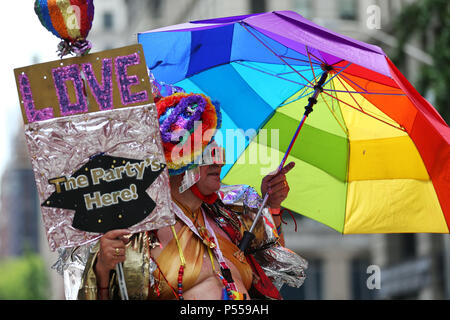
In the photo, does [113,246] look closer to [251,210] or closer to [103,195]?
[103,195]

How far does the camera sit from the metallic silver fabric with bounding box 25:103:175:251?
365 centimetres

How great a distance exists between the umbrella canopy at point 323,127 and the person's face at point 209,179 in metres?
0.79

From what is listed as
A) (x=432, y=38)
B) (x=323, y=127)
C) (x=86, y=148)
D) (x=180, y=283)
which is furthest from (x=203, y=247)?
(x=432, y=38)

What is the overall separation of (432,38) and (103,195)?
62.5ft

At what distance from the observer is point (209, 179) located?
4230 millimetres

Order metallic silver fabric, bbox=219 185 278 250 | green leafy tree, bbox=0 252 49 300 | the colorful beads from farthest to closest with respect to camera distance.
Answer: green leafy tree, bbox=0 252 49 300
metallic silver fabric, bbox=219 185 278 250
the colorful beads

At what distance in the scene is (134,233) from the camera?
3.92 meters

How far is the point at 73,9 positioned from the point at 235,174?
6.38 ft

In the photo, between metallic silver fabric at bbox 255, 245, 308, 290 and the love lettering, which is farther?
metallic silver fabric at bbox 255, 245, 308, 290

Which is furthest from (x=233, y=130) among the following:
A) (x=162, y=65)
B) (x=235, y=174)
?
(x=162, y=65)

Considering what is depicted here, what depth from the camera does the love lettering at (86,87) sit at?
3.62 m

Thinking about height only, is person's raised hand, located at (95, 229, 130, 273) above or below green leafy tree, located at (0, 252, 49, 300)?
above

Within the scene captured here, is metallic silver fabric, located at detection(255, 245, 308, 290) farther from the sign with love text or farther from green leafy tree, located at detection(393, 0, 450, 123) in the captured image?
green leafy tree, located at detection(393, 0, 450, 123)

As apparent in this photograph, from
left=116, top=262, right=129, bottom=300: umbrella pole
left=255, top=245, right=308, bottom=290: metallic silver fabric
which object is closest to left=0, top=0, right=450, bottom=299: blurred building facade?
left=255, top=245, right=308, bottom=290: metallic silver fabric
